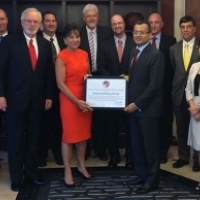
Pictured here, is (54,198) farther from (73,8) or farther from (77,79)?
(73,8)

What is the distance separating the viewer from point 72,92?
13.2 feet

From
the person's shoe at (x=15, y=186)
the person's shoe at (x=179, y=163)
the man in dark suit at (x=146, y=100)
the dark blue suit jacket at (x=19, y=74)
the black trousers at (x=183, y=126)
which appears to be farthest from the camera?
the person's shoe at (x=179, y=163)

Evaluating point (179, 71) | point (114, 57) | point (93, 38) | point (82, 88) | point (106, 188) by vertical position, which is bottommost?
point (106, 188)

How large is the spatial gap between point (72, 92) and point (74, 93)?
0.09 ft

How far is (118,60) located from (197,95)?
0.90m

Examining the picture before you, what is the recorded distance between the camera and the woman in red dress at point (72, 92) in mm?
3979

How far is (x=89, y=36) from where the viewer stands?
4.80 m

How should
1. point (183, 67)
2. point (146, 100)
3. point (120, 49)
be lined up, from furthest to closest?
point (120, 49)
point (183, 67)
point (146, 100)

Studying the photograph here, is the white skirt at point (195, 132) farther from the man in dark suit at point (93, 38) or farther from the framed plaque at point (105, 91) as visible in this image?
the man in dark suit at point (93, 38)


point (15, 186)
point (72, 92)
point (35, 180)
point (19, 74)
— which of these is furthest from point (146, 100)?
point (15, 186)

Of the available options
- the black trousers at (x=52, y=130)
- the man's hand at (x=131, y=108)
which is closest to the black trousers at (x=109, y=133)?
the black trousers at (x=52, y=130)

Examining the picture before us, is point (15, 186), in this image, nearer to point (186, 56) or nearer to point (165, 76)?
point (165, 76)

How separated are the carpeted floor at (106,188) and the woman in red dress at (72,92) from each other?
0.16 m

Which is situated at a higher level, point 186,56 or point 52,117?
point 186,56
